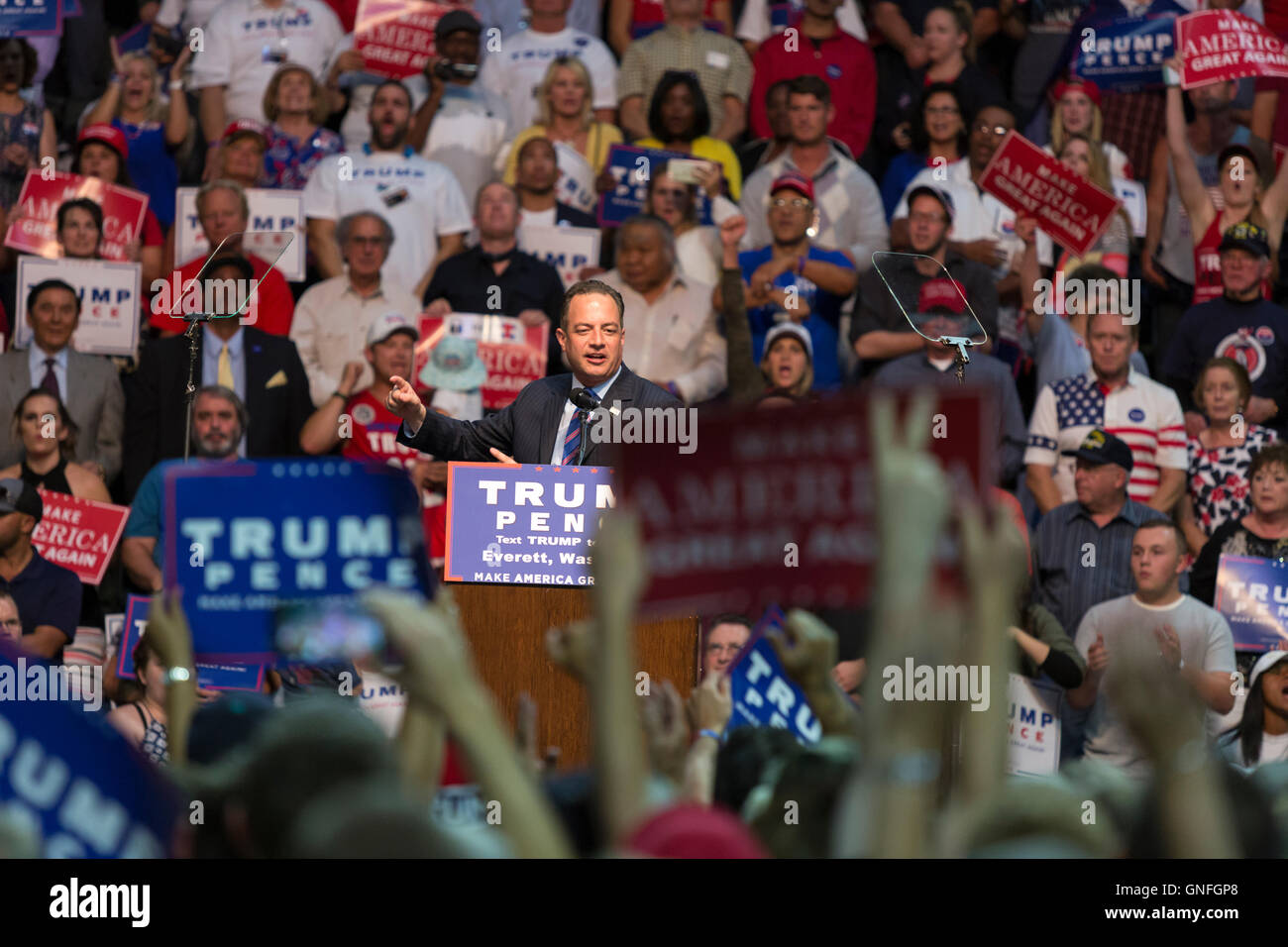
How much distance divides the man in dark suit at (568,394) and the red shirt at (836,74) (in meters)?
4.78

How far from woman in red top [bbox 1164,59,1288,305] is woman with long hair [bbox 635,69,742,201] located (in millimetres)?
2421

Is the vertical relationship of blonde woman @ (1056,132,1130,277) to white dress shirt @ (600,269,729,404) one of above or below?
above

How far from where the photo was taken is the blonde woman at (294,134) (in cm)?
977

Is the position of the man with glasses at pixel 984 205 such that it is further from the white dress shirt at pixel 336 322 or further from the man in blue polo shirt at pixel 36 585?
the man in blue polo shirt at pixel 36 585

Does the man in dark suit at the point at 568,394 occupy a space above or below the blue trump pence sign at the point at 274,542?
above

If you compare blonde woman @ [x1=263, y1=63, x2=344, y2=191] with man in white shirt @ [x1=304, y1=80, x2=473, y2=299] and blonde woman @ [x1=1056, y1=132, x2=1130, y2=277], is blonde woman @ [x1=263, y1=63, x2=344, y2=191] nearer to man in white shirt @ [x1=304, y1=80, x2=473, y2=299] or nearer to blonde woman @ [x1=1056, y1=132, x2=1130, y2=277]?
man in white shirt @ [x1=304, y1=80, x2=473, y2=299]

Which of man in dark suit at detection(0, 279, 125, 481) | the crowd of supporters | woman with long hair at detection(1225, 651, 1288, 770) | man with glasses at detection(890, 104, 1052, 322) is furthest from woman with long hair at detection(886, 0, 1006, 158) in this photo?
man in dark suit at detection(0, 279, 125, 481)

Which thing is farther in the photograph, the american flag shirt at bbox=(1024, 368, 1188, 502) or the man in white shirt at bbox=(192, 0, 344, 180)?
the man in white shirt at bbox=(192, 0, 344, 180)

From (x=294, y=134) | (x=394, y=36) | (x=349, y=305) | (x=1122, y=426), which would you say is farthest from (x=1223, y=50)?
(x=294, y=134)

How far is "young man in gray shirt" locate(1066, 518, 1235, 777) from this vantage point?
22.0ft

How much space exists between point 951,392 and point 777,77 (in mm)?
8417

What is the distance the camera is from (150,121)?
408 inches

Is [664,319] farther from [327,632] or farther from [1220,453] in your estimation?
[327,632]

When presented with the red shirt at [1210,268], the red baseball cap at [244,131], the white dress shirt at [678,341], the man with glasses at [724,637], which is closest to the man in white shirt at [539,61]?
the red baseball cap at [244,131]
